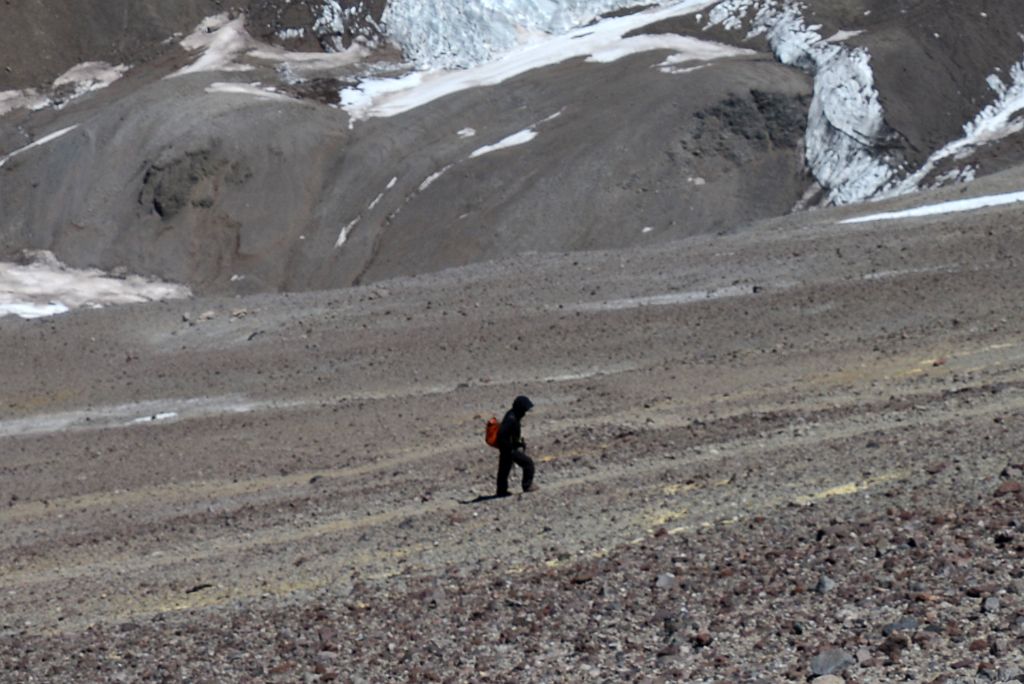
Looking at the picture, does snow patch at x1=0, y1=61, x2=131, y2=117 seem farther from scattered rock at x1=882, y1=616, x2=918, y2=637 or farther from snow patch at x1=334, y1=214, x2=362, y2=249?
scattered rock at x1=882, y1=616, x2=918, y2=637

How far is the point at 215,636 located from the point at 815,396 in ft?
27.6

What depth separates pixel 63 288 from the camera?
37.3 metres

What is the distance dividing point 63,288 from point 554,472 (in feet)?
82.0

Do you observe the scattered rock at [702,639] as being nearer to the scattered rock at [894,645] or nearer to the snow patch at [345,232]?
the scattered rock at [894,645]

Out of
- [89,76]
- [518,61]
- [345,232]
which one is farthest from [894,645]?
[89,76]

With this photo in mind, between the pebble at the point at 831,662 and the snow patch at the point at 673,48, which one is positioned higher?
the pebble at the point at 831,662

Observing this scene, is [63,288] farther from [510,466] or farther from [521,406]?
[521,406]

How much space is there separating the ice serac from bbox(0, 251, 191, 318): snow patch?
14.8 meters

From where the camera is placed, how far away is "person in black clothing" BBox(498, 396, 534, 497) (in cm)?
1377

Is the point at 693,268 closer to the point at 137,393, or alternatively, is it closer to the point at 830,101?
the point at 137,393

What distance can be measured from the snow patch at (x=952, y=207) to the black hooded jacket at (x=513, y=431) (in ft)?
45.7

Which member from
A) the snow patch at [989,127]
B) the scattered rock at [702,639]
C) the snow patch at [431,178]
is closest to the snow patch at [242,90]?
the snow patch at [431,178]

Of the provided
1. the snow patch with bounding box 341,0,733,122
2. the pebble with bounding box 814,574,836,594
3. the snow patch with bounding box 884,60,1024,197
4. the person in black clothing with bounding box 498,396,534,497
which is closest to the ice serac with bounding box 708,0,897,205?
the snow patch with bounding box 884,60,1024,197

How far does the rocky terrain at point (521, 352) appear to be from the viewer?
9.73m
